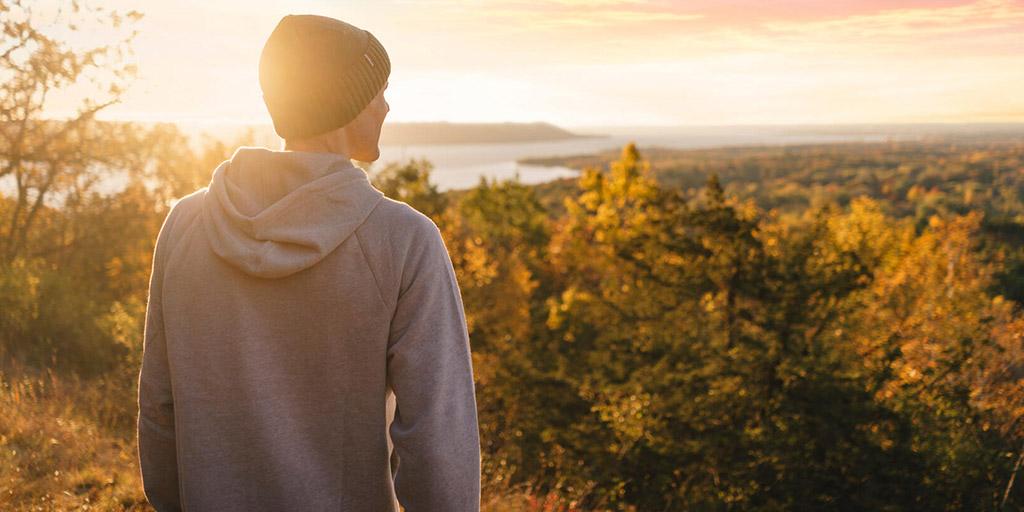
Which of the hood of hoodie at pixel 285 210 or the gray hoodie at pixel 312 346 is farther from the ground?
the hood of hoodie at pixel 285 210

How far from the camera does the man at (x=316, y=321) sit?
3.98 ft

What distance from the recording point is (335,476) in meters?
1.34

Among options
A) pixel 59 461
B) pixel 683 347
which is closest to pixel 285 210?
pixel 59 461

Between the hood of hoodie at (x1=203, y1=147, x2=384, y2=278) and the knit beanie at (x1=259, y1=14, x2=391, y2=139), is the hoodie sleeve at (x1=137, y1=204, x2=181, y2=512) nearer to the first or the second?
the hood of hoodie at (x1=203, y1=147, x2=384, y2=278)

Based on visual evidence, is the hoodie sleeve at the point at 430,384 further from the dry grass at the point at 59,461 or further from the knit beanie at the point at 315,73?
the dry grass at the point at 59,461

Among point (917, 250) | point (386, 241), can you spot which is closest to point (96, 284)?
point (386, 241)

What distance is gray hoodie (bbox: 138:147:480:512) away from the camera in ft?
3.97

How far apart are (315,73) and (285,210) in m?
0.26

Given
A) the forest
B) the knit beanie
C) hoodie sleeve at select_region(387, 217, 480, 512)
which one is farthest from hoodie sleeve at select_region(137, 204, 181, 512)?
the forest

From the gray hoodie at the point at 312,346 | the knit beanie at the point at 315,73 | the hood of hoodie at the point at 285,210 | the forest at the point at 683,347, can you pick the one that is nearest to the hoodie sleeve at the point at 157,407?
the gray hoodie at the point at 312,346

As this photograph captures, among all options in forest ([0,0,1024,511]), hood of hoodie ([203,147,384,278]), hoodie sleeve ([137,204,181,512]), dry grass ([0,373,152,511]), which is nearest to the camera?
hood of hoodie ([203,147,384,278])

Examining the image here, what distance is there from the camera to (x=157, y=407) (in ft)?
4.91

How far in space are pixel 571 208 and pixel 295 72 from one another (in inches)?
1553

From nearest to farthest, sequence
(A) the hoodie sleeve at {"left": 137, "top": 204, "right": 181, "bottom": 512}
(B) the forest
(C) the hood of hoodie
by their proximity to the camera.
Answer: (C) the hood of hoodie, (A) the hoodie sleeve at {"left": 137, "top": 204, "right": 181, "bottom": 512}, (B) the forest
